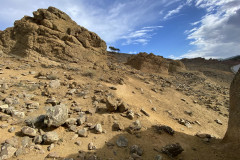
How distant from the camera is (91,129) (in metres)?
3.49

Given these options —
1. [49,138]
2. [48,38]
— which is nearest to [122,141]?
[49,138]

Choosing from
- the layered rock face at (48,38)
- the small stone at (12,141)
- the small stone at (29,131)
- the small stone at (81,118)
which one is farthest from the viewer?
the layered rock face at (48,38)

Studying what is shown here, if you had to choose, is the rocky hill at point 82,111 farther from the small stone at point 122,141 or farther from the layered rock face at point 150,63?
the layered rock face at point 150,63

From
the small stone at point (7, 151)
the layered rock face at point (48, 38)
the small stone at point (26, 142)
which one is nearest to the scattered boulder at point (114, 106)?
the small stone at point (26, 142)

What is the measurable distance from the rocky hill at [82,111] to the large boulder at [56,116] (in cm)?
2

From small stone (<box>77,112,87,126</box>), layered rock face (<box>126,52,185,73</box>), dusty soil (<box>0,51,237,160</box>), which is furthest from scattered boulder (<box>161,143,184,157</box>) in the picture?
layered rock face (<box>126,52,185,73</box>)

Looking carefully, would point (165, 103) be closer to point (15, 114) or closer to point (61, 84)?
point (61, 84)

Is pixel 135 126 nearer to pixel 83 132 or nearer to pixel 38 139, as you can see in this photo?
pixel 83 132

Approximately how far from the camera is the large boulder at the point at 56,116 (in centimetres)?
305

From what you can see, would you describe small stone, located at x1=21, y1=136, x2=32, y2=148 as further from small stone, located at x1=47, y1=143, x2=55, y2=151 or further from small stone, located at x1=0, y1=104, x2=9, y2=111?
small stone, located at x1=0, y1=104, x2=9, y2=111

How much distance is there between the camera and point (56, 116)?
3137 millimetres

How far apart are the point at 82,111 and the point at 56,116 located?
1.08m

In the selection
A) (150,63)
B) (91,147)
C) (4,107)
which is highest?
(150,63)

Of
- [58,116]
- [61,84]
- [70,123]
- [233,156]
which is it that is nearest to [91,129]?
[70,123]
